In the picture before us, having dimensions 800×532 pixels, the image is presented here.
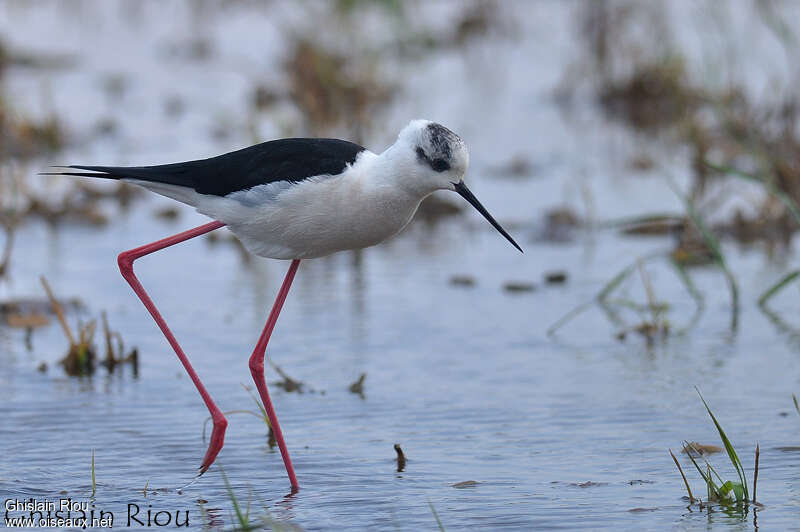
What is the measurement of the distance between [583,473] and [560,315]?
8.07ft

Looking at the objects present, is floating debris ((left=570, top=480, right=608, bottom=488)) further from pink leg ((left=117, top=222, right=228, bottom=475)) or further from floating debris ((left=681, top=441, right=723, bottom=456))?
pink leg ((left=117, top=222, right=228, bottom=475))

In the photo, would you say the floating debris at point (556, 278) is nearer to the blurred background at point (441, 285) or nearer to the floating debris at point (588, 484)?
the blurred background at point (441, 285)

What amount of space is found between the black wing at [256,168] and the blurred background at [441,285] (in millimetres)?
999

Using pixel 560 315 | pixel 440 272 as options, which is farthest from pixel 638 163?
pixel 560 315

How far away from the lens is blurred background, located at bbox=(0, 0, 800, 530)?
4840mm

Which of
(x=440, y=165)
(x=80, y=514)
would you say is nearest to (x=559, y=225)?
(x=440, y=165)

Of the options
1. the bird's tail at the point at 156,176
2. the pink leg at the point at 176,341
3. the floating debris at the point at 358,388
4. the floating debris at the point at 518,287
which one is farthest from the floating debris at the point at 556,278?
the bird's tail at the point at 156,176

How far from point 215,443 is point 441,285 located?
10.5 ft

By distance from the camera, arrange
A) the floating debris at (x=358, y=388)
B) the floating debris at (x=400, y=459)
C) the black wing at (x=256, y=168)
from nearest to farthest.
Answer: the black wing at (x=256, y=168) → the floating debris at (x=400, y=459) → the floating debris at (x=358, y=388)

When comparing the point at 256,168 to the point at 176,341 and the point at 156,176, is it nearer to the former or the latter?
the point at 156,176

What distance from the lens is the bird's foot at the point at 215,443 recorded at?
4.83 meters

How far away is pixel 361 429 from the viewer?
539 centimetres

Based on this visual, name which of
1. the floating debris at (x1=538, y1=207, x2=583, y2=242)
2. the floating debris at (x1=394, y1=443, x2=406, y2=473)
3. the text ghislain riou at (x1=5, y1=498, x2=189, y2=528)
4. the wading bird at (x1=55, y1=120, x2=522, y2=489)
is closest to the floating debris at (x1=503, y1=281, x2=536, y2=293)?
the floating debris at (x1=538, y1=207, x2=583, y2=242)

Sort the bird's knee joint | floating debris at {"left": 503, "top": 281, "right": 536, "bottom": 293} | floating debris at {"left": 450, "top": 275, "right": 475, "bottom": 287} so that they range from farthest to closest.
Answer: floating debris at {"left": 450, "top": 275, "right": 475, "bottom": 287} < floating debris at {"left": 503, "top": 281, "right": 536, "bottom": 293} < the bird's knee joint
